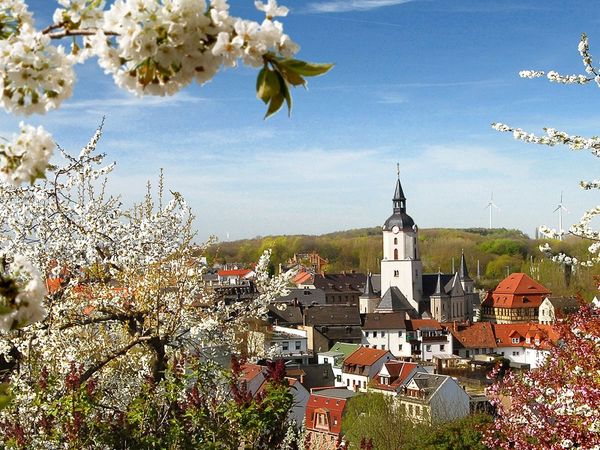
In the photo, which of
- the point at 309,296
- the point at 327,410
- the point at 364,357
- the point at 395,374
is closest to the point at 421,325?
the point at 364,357

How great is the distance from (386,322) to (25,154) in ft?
173

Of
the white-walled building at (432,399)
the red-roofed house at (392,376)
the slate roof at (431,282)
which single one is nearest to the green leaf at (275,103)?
the white-walled building at (432,399)

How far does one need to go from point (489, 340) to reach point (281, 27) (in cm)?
5212

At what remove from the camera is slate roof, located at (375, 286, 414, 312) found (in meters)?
61.6

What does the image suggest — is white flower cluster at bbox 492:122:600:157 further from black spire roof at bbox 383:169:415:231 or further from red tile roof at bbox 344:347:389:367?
black spire roof at bbox 383:169:415:231

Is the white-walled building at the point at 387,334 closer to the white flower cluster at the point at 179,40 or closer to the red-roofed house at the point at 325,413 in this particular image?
the red-roofed house at the point at 325,413

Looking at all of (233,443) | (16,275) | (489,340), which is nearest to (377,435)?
(233,443)

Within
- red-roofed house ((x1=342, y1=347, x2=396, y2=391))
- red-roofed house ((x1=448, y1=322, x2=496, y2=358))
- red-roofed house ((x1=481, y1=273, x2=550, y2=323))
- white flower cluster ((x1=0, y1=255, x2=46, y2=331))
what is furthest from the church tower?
white flower cluster ((x1=0, y1=255, x2=46, y2=331))

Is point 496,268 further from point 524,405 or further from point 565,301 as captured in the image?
point 524,405

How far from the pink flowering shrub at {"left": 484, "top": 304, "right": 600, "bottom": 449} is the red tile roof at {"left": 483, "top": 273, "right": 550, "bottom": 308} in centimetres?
5896

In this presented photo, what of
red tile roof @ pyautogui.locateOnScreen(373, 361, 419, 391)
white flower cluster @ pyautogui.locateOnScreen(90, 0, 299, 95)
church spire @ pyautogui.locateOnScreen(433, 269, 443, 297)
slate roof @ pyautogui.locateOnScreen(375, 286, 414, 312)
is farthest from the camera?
church spire @ pyautogui.locateOnScreen(433, 269, 443, 297)

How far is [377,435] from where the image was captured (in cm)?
2492

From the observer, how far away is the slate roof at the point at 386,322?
175 feet

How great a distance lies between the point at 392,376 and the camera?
35219 mm
